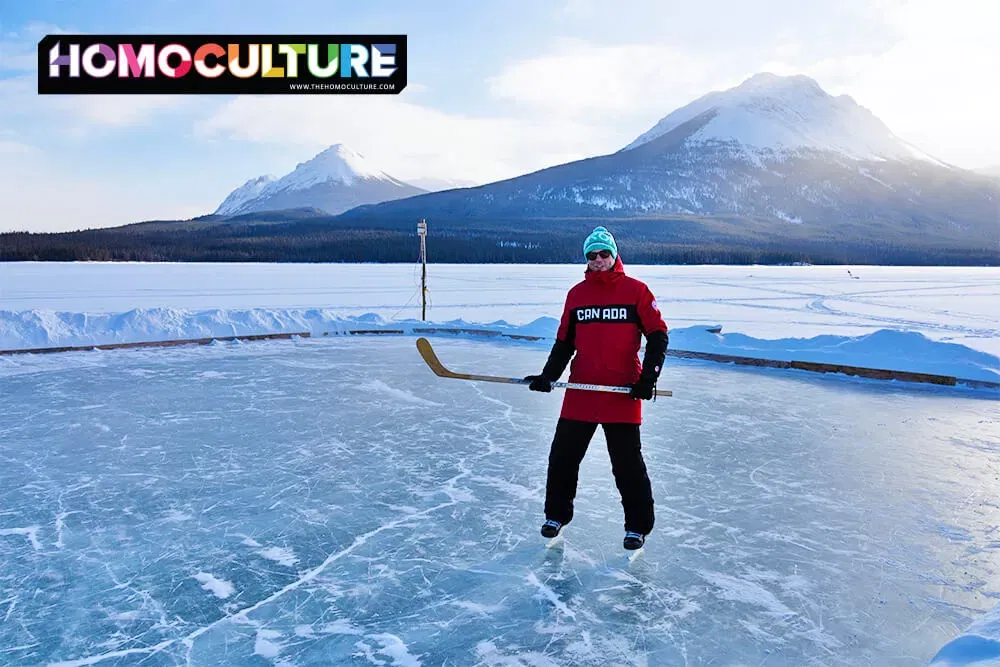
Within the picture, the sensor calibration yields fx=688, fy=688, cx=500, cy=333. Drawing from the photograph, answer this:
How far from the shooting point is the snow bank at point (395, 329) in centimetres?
880

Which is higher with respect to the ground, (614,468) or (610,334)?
(610,334)

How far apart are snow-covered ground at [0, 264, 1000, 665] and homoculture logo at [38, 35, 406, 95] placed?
21.4 ft

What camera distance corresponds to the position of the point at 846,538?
3.64 metres

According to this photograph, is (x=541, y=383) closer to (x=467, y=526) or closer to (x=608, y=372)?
(x=608, y=372)

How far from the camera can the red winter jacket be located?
3281mm

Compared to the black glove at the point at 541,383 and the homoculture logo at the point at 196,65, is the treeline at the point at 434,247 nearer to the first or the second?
the homoculture logo at the point at 196,65

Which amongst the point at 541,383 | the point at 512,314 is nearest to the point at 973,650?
the point at 541,383

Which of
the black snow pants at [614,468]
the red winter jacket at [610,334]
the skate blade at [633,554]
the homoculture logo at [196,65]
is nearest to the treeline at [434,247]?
the homoculture logo at [196,65]

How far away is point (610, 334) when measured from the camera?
3.34m

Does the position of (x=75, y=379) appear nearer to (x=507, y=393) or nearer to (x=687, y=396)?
(x=507, y=393)

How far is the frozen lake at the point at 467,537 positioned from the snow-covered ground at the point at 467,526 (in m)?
0.02

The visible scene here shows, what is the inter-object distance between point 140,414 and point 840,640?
238 inches

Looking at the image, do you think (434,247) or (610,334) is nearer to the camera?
(610,334)

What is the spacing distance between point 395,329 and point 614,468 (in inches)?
402
